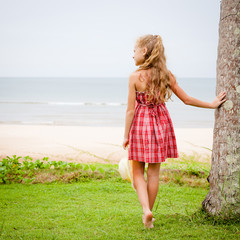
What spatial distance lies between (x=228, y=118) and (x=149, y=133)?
727mm

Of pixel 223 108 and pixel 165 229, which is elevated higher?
pixel 223 108

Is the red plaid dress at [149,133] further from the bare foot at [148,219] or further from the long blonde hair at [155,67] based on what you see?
the bare foot at [148,219]

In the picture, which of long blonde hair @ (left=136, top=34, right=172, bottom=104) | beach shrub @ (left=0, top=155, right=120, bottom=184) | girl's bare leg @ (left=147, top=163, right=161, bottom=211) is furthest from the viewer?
beach shrub @ (left=0, top=155, right=120, bottom=184)

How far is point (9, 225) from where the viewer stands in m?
2.97

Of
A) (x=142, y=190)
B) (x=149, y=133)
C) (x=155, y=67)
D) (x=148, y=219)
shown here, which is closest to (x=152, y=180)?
(x=142, y=190)

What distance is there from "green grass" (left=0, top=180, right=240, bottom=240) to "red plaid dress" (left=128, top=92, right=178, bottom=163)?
494 millimetres

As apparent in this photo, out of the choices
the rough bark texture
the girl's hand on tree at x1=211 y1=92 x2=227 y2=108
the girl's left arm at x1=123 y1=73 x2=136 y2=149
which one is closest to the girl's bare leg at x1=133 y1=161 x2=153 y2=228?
the girl's left arm at x1=123 y1=73 x2=136 y2=149

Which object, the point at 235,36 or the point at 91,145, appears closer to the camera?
the point at 235,36

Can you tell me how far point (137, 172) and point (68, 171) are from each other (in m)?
2.23

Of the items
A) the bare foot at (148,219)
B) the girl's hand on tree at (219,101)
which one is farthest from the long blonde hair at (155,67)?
the bare foot at (148,219)

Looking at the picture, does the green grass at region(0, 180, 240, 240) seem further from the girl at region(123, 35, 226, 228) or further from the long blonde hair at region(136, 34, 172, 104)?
the long blonde hair at region(136, 34, 172, 104)

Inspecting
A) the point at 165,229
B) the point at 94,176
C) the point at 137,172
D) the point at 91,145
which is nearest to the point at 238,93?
the point at 137,172

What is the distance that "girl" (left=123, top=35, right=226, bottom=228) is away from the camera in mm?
2877

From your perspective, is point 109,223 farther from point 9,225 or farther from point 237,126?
point 237,126
